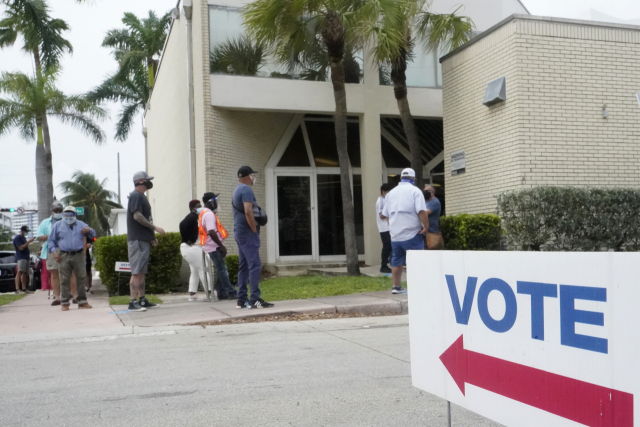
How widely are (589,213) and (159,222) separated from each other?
19.5 metres

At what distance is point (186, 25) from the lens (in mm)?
16719

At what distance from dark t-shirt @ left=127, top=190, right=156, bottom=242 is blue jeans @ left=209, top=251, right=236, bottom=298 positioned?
134 centimetres

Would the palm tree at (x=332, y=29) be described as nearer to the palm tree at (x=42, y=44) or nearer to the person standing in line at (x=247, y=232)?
the person standing in line at (x=247, y=232)

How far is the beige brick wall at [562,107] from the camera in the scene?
37.9ft

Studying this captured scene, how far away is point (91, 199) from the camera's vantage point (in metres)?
63.6

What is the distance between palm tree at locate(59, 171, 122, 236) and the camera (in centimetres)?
6303

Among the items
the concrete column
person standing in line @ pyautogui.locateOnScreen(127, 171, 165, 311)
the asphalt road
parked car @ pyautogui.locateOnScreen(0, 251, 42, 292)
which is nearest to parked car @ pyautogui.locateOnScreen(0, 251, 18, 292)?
parked car @ pyautogui.locateOnScreen(0, 251, 42, 292)

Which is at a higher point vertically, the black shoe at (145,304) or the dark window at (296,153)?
the dark window at (296,153)

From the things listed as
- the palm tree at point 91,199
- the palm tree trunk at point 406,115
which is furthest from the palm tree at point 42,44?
Result: the palm tree at point 91,199

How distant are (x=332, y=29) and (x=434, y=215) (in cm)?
413

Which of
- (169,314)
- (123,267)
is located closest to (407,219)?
(169,314)

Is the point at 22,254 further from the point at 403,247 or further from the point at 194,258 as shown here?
the point at 403,247

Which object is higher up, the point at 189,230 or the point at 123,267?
the point at 189,230

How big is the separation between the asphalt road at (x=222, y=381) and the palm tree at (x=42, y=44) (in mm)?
18771
